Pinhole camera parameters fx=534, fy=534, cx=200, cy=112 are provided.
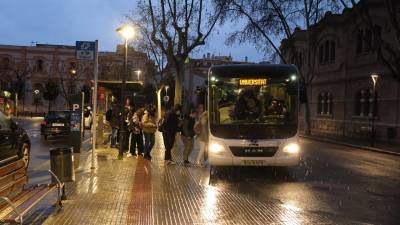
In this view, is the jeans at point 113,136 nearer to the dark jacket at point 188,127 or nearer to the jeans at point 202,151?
the jeans at point 202,151

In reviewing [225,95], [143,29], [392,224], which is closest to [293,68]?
[225,95]

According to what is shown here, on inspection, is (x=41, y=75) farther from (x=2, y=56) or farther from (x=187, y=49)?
(x=187, y=49)

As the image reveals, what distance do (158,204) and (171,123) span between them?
634 cm

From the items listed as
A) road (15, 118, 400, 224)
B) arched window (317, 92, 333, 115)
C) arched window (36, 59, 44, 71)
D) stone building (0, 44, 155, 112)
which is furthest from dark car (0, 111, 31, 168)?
arched window (36, 59, 44, 71)

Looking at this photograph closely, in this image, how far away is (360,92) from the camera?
3878 cm

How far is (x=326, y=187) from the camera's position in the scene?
1226 cm

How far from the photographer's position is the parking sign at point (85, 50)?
13.8 meters

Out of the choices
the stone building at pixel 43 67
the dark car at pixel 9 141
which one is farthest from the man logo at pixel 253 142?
the stone building at pixel 43 67

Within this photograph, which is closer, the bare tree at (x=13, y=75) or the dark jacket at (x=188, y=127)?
the dark jacket at (x=188, y=127)

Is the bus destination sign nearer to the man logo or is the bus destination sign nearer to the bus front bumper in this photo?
the man logo

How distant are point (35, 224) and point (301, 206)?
4677 millimetres

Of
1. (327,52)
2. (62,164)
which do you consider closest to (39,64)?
(327,52)

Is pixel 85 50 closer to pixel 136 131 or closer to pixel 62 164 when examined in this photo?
pixel 136 131

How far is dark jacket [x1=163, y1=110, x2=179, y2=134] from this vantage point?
1558 cm
